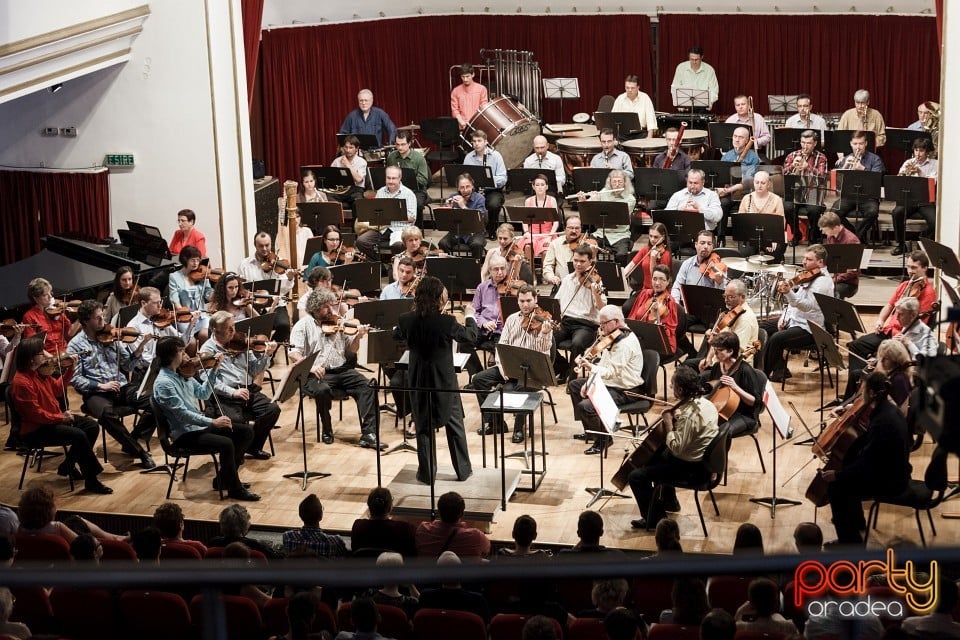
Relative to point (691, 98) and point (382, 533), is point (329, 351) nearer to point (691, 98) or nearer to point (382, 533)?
point (382, 533)

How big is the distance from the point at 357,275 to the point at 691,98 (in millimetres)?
7563

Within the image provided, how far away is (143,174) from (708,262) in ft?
20.0

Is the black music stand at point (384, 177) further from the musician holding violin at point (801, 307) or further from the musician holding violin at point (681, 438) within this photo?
the musician holding violin at point (681, 438)

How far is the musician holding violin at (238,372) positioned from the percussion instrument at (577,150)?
6.78 meters

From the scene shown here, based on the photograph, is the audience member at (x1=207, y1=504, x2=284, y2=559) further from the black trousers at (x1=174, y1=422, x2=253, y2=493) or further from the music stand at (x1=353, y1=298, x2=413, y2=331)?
the music stand at (x1=353, y1=298, x2=413, y2=331)

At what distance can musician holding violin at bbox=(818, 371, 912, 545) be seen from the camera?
6.46 metres

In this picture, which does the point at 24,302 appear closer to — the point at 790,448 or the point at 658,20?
the point at 790,448

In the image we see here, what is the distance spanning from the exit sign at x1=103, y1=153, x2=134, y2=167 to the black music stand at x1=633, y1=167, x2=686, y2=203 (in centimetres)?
525

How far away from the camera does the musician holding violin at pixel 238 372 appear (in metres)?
8.20

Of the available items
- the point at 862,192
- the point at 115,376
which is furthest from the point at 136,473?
the point at 862,192

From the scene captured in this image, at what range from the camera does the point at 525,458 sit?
8328mm

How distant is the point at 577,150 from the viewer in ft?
47.2

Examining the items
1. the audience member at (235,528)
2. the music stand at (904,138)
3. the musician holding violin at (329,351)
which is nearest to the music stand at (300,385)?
the musician holding violin at (329,351)

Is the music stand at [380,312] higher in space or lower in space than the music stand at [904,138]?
lower
